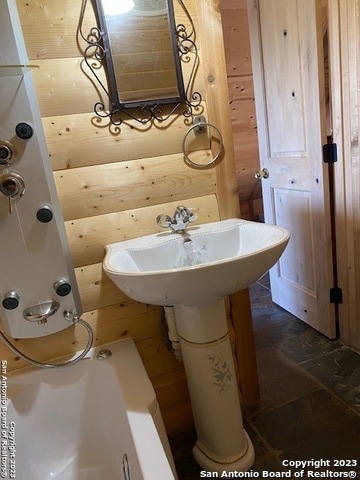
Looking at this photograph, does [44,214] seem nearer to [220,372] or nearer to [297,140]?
[220,372]

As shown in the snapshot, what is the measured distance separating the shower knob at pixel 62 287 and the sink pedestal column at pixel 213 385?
1.28ft

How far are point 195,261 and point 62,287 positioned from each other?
483 millimetres

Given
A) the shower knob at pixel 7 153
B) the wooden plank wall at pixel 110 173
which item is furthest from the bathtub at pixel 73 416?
the shower knob at pixel 7 153

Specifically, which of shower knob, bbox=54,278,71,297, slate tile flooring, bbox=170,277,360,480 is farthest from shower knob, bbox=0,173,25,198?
slate tile flooring, bbox=170,277,360,480

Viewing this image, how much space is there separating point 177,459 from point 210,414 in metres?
0.29

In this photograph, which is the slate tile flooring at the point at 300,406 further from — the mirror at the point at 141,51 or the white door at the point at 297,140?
the mirror at the point at 141,51

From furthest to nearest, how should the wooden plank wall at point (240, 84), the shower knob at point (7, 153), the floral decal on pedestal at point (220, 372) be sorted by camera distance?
the wooden plank wall at point (240, 84)
the floral decal on pedestal at point (220, 372)
the shower knob at point (7, 153)

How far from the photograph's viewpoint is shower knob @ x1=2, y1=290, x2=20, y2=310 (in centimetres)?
115

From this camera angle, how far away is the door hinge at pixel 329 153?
1.69 metres

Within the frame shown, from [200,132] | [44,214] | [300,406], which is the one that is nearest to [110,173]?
[44,214]

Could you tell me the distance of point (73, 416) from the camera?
126 cm

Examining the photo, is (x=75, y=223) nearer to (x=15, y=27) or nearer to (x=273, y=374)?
(x=15, y=27)

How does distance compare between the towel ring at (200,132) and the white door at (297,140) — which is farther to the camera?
the white door at (297,140)

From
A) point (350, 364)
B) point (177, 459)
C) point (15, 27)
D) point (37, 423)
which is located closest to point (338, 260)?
point (350, 364)
